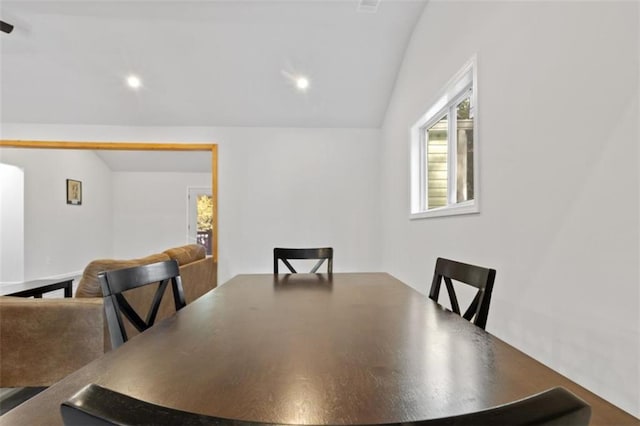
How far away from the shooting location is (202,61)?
140 inches

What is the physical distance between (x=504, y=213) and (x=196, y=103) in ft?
11.6

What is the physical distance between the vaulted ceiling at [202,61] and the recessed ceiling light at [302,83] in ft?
0.18

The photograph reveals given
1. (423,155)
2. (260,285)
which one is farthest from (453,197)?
(260,285)

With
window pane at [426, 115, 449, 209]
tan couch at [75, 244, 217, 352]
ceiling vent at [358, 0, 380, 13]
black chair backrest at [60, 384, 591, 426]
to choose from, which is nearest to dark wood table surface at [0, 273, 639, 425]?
black chair backrest at [60, 384, 591, 426]

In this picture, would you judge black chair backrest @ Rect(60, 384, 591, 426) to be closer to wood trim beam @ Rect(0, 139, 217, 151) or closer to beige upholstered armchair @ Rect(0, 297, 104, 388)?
beige upholstered armchair @ Rect(0, 297, 104, 388)

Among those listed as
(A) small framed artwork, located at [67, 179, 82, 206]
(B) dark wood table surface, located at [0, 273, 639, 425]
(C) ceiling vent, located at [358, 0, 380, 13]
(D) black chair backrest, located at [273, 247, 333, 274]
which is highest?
(C) ceiling vent, located at [358, 0, 380, 13]

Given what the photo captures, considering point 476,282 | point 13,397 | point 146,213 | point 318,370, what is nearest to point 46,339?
point 13,397

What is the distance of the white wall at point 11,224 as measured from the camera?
5.30 metres

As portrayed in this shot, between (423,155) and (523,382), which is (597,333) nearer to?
(523,382)

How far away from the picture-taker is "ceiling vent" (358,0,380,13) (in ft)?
9.11

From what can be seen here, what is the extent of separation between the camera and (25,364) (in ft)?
6.55

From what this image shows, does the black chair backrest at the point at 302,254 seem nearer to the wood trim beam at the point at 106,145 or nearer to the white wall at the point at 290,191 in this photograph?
the white wall at the point at 290,191

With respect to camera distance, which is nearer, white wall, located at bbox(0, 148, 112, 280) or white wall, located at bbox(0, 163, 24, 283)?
white wall, located at bbox(0, 163, 24, 283)

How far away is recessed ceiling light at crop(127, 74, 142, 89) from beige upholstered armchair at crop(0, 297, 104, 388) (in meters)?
2.60
